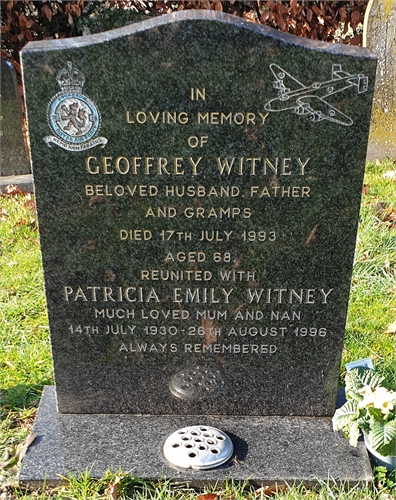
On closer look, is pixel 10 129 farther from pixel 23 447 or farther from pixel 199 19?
pixel 199 19

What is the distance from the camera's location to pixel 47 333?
3.26m

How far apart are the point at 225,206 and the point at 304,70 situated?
60cm

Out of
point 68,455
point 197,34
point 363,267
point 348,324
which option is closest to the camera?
point 197,34

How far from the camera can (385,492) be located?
216 cm

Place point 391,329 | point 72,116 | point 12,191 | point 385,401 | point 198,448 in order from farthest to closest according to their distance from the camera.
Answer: point 12,191
point 391,329
point 198,448
point 385,401
point 72,116

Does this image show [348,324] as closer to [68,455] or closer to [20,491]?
[68,455]

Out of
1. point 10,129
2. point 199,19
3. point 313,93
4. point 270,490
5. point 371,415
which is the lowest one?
point 270,490

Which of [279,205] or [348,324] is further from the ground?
[279,205]

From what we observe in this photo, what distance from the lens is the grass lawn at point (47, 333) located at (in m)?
2.16

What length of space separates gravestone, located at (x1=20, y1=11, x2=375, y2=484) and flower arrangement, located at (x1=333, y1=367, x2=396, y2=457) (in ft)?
0.41

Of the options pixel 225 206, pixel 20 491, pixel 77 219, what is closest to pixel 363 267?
pixel 225 206

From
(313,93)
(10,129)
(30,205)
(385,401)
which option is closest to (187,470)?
(385,401)

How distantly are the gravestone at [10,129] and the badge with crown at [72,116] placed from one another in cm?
372

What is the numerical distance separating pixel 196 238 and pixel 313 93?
2.41 feet
